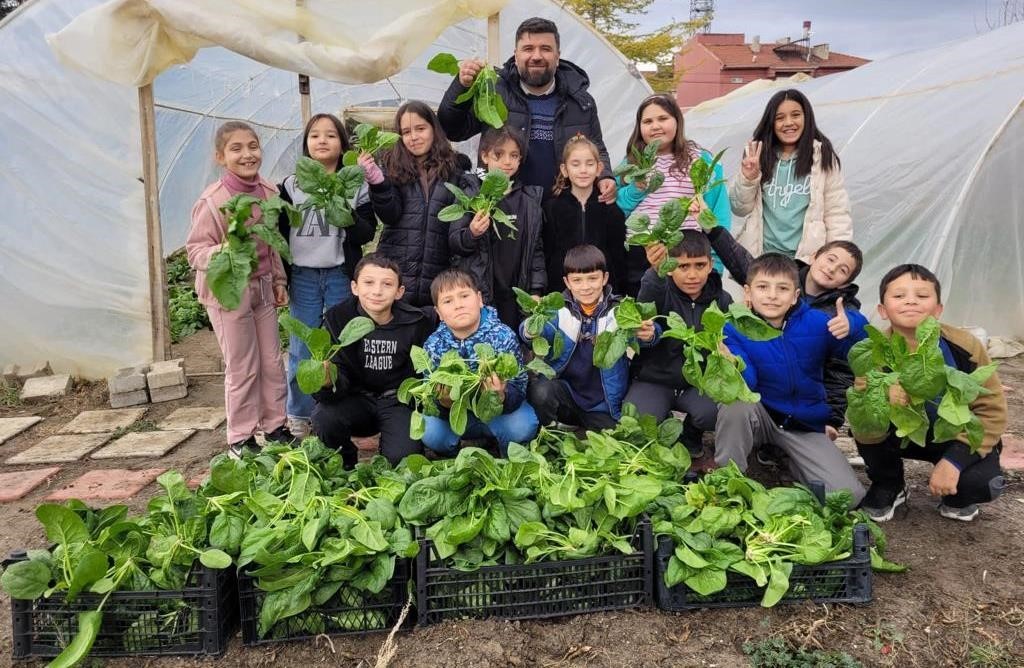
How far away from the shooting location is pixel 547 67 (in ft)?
13.4

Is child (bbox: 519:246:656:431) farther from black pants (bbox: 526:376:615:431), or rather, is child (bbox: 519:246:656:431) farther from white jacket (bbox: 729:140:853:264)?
white jacket (bbox: 729:140:853:264)

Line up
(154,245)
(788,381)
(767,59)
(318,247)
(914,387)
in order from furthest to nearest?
(767,59) < (154,245) < (318,247) < (788,381) < (914,387)

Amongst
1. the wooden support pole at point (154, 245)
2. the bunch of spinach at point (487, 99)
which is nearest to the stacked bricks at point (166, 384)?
the wooden support pole at point (154, 245)

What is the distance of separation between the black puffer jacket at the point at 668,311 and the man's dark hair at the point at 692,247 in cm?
14

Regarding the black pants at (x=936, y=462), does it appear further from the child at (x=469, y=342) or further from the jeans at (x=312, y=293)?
the jeans at (x=312, y=293)

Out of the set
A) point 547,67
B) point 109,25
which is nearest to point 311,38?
point 109,25

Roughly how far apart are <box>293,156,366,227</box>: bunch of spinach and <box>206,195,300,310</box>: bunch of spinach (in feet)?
0.55

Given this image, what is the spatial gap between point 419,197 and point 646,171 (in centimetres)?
114

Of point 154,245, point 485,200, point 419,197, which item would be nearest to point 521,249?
point 485,200

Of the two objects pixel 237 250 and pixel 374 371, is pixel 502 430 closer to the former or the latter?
pixel 374 371

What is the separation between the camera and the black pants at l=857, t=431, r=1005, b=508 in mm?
2984

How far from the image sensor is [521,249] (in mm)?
3834

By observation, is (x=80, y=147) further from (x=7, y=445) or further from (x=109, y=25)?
(x=7, y=445)

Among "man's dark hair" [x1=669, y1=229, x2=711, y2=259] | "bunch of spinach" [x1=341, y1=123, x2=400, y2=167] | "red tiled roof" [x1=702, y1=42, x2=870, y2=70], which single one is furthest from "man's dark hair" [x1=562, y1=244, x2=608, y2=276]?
"red tiled roof" [x1=702, y1=42, x2=870, y2=70]
